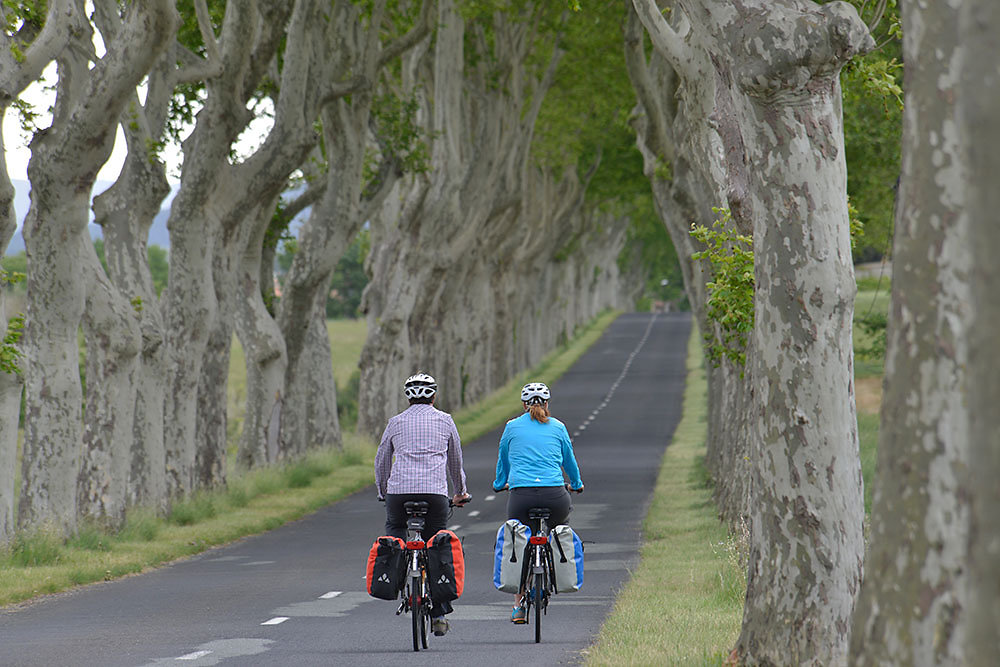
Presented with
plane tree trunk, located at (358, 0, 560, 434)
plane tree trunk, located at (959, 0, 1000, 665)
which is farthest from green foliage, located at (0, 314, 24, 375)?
plane tree trunk, located at (358, 0, 560, 434)

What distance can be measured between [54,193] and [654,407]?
37477mm

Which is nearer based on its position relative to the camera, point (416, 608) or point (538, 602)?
point (416, 608)

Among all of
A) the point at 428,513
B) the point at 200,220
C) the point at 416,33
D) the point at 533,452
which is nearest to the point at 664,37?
the point at 533,452

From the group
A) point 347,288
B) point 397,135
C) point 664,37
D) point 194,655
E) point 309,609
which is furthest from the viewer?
point 347,288

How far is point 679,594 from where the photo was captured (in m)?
13.0

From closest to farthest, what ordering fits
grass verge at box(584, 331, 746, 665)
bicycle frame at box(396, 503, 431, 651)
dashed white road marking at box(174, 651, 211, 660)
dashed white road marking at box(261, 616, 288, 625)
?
grass verge at box(584, 331, 746, 665) < dashed white road marking at box(174, 651, 211, 660) < bicycle frame at box(396, 503, 431, 651) < dashed white road marking at box(261, 616, 288, 625)

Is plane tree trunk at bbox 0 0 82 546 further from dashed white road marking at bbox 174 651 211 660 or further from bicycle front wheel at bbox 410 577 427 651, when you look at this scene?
bicycle front wheel at bbox 410 577 427 651

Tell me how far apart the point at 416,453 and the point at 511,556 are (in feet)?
4.06

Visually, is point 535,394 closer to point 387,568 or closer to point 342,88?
point 387,568

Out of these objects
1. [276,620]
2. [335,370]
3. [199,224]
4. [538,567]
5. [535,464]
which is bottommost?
[276,620]

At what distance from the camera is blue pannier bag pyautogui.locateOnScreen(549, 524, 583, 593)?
449 inches

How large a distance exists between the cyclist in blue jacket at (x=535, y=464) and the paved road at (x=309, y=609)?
925 mm

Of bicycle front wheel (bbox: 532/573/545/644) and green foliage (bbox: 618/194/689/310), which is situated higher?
green foliage (bbox: 618/194/689/310)

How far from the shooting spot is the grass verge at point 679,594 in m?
9.49
